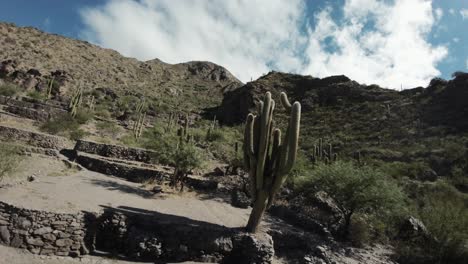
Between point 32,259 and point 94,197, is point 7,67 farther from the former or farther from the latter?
point 32,259

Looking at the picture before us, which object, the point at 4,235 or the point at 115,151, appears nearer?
the point at 4,235

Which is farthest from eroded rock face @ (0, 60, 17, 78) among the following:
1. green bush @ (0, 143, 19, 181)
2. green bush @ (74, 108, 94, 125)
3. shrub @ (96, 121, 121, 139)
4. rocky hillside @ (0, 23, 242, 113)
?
green bush @ (0, 143, 19, 181)

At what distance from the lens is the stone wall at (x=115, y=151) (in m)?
20.9

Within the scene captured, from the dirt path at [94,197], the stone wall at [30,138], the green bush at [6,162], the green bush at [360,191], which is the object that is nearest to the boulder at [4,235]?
the dirt path at [94,197]

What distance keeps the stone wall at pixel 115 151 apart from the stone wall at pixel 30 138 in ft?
4.11

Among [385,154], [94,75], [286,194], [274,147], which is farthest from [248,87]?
[274,147]

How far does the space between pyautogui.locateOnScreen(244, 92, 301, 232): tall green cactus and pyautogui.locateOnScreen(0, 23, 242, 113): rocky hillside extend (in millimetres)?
37117

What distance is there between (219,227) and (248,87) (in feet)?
168

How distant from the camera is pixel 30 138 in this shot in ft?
64.5

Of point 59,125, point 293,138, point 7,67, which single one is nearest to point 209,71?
point 7,67

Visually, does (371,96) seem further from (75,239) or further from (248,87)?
(75,239)

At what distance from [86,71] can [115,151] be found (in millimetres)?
40438

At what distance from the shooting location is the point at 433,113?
1730 inches

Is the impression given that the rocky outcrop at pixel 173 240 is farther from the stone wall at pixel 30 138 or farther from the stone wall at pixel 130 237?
the stone wall at pixel 30 138
